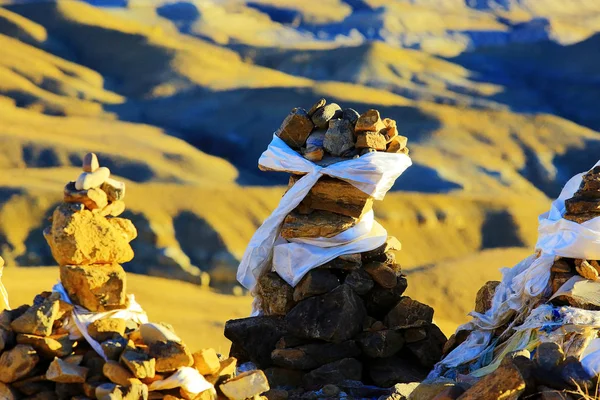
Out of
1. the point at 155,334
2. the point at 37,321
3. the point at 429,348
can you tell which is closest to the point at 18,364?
the point at 37,321

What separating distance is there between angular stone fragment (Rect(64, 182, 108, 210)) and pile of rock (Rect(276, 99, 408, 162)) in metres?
2.98

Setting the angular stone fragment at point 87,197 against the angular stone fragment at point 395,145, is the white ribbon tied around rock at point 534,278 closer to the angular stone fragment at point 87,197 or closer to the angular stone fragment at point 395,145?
the angular stone fragment at point 395,145

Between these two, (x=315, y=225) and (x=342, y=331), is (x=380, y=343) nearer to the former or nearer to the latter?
(x=342, y=331)

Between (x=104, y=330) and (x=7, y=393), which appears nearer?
(x=7, y=393)

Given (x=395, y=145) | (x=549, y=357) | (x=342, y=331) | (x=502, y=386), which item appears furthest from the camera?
(x=395, y=145)

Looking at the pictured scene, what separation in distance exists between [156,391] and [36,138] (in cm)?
2983

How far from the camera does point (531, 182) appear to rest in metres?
37.6

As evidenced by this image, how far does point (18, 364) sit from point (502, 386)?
2.76 meters

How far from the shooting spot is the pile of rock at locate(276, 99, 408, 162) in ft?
32.4

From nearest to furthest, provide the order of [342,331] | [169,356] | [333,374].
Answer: [169,356] < [333,374] < [342,331]

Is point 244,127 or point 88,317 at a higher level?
point 88,317

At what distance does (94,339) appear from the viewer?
676cm

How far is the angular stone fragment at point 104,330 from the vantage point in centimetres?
676

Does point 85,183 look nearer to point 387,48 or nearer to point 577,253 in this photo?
point 577,253
